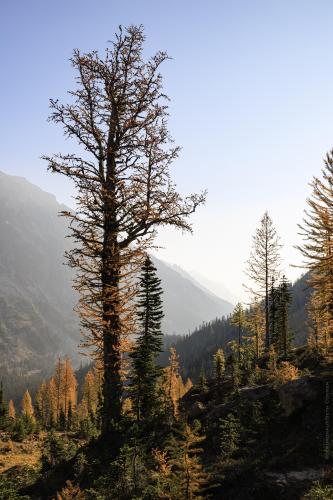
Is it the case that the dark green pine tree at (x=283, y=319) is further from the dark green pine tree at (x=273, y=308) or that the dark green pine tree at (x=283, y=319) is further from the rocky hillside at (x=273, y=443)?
the rocky hillside at (x=273, y=443)

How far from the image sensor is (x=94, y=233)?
10336 millimetres

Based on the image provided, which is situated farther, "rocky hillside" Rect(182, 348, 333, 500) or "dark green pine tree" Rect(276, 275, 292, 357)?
"dark green pine tree" Rect(276, 275, 292, 357)

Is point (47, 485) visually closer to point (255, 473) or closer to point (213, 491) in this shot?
point (213, 491)

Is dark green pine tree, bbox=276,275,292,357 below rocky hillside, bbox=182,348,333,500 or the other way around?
the other way around

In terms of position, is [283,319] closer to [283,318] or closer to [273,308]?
[283,318]

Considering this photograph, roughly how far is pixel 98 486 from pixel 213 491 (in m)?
2.89

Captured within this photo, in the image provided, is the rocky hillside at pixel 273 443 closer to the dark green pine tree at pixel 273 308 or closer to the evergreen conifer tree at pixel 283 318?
the dark green pine tree at pixel 273 308

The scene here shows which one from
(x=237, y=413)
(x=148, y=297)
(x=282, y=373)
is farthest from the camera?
(x=148, y=297)

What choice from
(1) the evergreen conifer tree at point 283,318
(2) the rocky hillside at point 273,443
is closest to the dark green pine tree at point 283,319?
(1) the evergreen conifer tree at point 283,318

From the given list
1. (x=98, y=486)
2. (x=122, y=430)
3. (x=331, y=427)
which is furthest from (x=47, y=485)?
(x=331, y=427)

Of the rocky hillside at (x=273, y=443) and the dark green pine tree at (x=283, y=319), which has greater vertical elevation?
the dark green pine tree at (x=283, y=319)

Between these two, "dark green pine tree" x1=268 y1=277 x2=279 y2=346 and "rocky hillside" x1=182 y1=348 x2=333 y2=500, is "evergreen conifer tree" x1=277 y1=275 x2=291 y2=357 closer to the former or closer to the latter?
"dark green pine tree" x1=268 y1=277 x2=279 y2=346

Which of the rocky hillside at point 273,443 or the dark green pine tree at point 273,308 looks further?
the dark green pine tree at point 273,308

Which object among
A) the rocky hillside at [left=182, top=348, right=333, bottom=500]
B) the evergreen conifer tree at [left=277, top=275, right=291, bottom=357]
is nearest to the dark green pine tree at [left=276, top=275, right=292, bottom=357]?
the evergreen conifer tree at [left=277, top=275, right=291, bottom=357]
